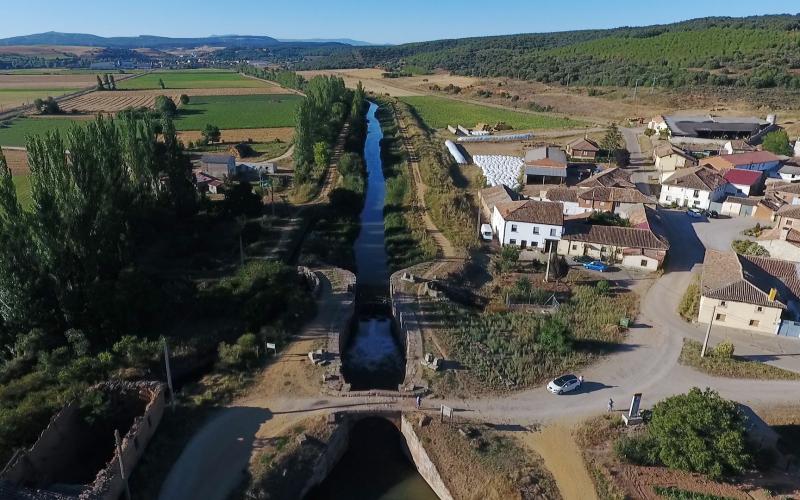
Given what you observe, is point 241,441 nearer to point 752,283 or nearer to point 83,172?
point 83,172

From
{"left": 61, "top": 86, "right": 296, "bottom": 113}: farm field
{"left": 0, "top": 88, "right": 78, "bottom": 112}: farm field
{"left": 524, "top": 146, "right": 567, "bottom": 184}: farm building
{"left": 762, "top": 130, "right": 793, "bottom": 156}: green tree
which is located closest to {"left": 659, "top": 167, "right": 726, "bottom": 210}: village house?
{"left": 524, "top": 146, "right": 567, "bottom": 184}: farm building

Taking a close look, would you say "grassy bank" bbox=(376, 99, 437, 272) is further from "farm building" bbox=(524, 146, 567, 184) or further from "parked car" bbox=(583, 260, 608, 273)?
"farm building" bbox=(524, 146, 567, 184)

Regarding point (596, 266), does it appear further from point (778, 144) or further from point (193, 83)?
point (193, 83)

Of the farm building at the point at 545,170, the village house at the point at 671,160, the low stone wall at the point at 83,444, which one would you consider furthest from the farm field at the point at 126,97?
the low stone wall at the point at 83,444

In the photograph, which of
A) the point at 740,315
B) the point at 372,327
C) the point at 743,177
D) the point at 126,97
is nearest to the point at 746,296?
the point at 740,315

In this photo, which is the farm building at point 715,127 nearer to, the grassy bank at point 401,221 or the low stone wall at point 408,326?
the grassy bank at point 401,221

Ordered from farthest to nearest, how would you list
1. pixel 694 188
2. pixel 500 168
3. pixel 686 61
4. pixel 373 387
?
pixel 686 61
pixel 500 168
pixel 694 188
pixel 373 387
